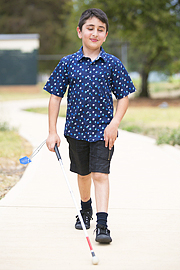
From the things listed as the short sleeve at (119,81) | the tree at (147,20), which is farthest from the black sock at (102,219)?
the tree at (147,20)

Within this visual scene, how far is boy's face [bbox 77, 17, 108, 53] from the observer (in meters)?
3.61

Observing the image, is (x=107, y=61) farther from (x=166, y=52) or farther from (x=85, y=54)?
(x=166, y=52)

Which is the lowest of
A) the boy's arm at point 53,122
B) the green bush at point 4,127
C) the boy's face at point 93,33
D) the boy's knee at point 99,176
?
the green bush at point 4,127

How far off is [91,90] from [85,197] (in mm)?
993

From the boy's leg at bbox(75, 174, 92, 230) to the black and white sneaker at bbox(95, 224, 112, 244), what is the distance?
1.17ft

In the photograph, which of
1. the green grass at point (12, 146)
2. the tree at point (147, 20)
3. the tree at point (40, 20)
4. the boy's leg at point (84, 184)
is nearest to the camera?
the boy's leg at point (84, 184)

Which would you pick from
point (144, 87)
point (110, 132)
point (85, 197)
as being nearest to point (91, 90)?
point (110, 132)

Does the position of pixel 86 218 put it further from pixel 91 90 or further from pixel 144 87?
pixel 144 87

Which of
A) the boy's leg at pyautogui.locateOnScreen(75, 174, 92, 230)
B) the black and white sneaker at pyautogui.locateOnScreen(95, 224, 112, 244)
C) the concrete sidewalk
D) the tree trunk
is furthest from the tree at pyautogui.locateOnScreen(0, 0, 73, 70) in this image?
the black and white sneaker at pyautogui.locateOnScreen(95, 224, 112, 244)

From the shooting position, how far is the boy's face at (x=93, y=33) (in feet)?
11.8

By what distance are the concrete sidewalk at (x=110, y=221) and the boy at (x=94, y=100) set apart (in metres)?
0.28

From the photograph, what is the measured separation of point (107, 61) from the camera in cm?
360

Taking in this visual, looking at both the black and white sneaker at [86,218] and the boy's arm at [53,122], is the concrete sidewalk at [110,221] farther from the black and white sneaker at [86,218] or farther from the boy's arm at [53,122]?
the boy's arm at [53,122]

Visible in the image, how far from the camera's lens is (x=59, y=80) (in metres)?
3.69
